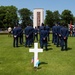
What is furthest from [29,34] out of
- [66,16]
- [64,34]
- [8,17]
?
[66,16]

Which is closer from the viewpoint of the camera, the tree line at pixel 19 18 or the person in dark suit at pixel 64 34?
the person in dark suit at pixel 64 34

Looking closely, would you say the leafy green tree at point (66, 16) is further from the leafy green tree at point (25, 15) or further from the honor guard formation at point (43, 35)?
the honor guard formation at point (43, 35)

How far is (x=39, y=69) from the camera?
14.5m

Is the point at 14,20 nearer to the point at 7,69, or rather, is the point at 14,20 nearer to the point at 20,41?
the point at 20,41

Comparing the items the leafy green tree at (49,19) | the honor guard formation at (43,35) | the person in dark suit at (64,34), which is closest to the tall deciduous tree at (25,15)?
the leafy green tree at (49,19)

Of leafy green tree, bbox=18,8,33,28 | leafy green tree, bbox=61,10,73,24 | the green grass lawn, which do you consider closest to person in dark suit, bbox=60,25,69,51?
the green grass lawn

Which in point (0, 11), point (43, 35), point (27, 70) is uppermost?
point (0, 11)

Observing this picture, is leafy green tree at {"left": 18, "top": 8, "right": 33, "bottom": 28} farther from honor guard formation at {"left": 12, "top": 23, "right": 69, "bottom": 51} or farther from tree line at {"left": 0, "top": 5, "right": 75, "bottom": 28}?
honor guard formation at {"left": 12, "top": 23, "right": 69, "bottom": 51}

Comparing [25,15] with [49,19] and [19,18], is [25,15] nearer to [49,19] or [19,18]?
[19,18]

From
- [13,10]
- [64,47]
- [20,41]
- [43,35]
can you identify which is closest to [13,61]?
[43,35]

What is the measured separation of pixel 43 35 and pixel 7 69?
24.1 ft

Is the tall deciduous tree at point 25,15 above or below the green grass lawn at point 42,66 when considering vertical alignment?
above

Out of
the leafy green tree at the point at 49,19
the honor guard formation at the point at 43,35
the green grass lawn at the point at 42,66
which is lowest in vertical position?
the green grass lawn at the point at 42,66

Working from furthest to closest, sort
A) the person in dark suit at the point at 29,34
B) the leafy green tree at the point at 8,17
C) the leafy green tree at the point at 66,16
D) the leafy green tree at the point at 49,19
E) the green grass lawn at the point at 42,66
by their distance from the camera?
1. the leafy green tree at the point at 66,16
2. the leafy green tree at the point at 49,19
3. the leafy green tree at the point at 8,17
4. the person in dark suit at the point at 29,34
5. the green grass lawn at the point at 42,66
